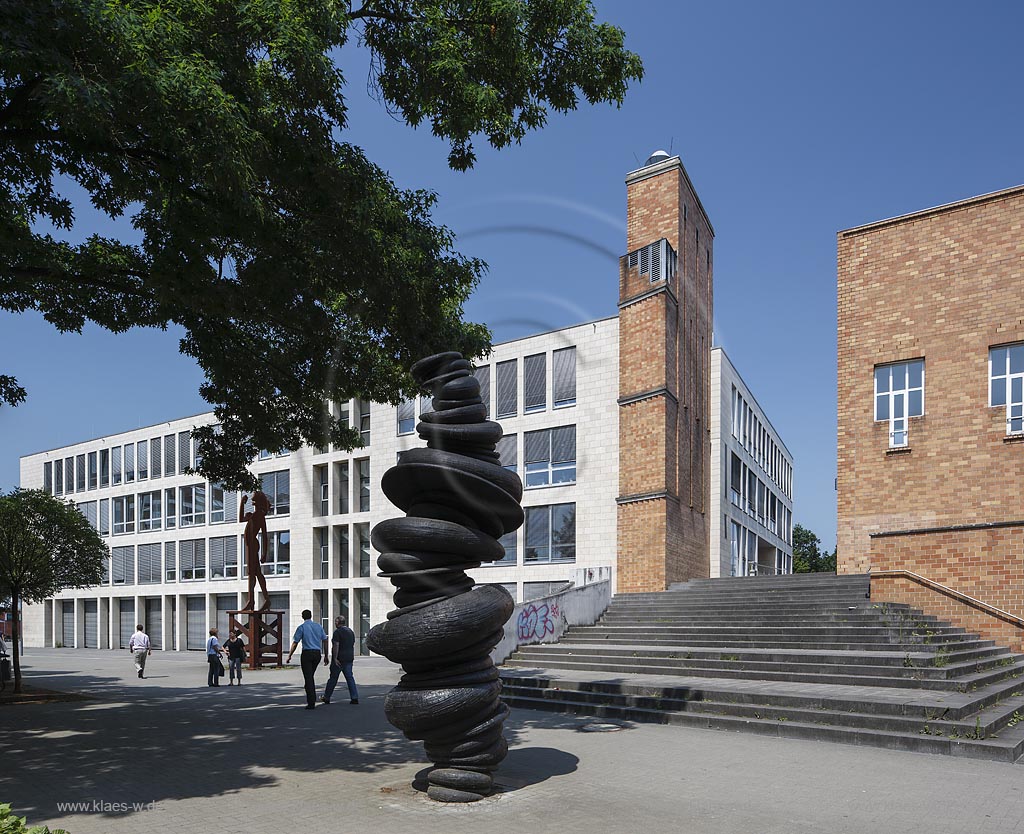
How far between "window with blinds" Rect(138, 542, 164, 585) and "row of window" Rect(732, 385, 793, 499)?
33424mm

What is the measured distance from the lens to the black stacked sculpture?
783cm

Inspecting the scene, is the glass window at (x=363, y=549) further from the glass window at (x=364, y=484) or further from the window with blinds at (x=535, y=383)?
the window with blinds at (x=535, y=383)

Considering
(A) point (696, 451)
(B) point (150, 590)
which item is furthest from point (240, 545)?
(A) point (696, 451)

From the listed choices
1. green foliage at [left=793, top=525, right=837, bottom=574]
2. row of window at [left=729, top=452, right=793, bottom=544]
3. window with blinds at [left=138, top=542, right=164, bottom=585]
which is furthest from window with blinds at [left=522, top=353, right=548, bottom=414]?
green foliage at [left=793, top=525, right=837, bottom=574]

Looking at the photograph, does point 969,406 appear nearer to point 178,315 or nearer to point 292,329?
point 292,329

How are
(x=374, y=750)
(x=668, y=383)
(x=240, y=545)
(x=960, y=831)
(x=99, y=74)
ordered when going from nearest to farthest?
(x=960, y=831) < (x=99, y=74) < (x=374, y=750) < (x=668, y=383) < (x=240, y=545)

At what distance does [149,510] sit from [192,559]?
5332mm

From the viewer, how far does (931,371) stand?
898 inches

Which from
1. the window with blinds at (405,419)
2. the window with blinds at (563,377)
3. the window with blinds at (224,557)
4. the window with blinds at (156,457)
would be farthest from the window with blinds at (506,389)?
the window with blinds at (156,457)

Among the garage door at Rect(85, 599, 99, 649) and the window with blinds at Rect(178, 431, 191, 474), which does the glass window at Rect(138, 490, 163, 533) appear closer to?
the window with blinds at Rect(178, 431, 191, 474)

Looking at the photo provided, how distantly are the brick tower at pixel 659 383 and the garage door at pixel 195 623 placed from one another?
27957 millimetres

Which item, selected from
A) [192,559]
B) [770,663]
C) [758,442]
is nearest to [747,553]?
[758,442]

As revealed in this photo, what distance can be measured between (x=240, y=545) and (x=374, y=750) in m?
34.5

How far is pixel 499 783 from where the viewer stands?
331 inches
